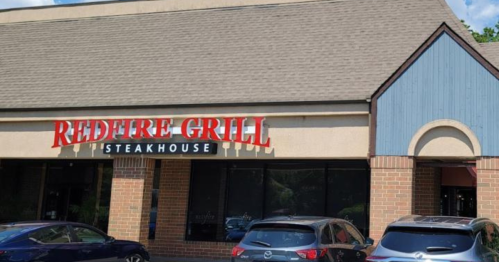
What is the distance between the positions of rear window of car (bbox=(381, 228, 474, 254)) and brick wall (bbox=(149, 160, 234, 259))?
9153mm

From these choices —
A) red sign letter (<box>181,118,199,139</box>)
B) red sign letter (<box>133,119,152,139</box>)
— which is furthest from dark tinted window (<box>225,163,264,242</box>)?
red sign letter (<box>133,119,152,139</box>)

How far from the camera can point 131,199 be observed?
15477mm

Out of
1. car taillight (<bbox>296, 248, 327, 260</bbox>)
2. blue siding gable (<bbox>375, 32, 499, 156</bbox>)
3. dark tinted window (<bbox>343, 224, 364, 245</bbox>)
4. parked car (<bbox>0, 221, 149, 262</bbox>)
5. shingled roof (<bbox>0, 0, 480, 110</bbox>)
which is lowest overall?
parked car (<bbox>0, 221, 149, 262</bbox>)

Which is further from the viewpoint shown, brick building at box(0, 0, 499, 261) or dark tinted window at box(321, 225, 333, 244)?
brick building at box(0, 0, 499, 261)

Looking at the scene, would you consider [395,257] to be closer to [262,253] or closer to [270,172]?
[262,253]

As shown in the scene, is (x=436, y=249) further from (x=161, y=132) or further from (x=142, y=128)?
(x=142, y=128)

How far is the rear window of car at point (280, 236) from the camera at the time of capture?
29.1 ft

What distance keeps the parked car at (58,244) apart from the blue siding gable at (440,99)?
6.46 metres

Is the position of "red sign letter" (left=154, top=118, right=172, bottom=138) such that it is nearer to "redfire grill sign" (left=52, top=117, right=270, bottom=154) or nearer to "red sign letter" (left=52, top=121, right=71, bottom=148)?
"redfire grill sign" (left=52, top=117, right=270, bottom=154)

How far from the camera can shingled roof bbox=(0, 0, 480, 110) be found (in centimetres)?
1511

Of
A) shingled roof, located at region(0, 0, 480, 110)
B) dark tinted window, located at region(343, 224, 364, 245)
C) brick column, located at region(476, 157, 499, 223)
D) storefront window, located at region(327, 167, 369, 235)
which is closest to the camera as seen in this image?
dark tinted window, located at region(343, 224, 364, 245)

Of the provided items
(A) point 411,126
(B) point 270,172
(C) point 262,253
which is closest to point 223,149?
(B) point 270,172

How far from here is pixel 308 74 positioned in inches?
602

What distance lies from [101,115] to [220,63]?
12.7ft
